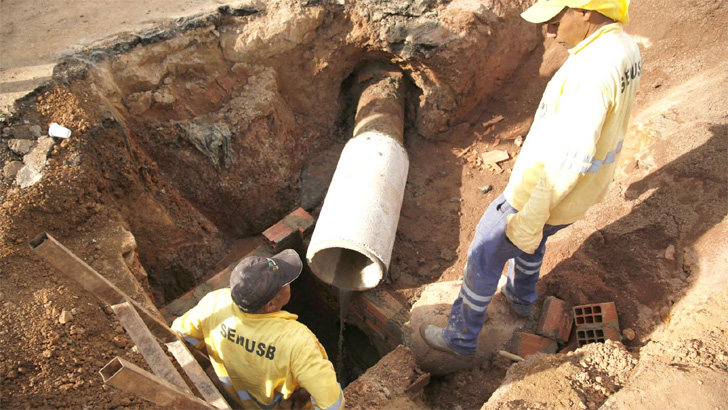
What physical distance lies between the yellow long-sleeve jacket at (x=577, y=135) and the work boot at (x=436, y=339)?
3.86 feet

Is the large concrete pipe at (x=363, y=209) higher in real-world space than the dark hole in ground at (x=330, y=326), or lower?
higher

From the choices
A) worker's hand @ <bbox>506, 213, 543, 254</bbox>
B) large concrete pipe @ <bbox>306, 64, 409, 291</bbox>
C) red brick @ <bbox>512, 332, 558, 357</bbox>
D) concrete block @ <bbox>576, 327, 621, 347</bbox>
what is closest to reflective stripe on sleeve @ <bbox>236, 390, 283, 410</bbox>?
large concrete pipe @ <bbox>306, 64, 409, 291</bbox>

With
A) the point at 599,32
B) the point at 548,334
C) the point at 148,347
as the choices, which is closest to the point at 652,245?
the point at 548,334

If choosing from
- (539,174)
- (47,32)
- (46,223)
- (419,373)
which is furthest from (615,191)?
(47,32)

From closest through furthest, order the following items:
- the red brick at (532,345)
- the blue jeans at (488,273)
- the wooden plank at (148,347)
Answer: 1. the wooden plank at (148,347)
2. the blue jeans at (488,273)
3. the red brick at (532,345)

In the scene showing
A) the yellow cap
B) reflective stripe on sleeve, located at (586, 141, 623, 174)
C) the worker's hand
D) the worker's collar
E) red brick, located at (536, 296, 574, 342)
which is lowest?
red brick, located at (536, 296, 574, 342)

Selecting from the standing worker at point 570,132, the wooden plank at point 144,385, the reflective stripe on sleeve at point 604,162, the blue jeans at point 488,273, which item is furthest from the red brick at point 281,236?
the reflective stripe on sleeve at point 604,162

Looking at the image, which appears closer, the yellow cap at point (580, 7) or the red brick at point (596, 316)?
the yellow cap at point (580, 7)

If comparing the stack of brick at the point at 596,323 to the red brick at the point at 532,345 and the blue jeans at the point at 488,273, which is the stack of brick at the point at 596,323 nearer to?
the red brick at the point at 532,345

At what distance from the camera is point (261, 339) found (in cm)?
200

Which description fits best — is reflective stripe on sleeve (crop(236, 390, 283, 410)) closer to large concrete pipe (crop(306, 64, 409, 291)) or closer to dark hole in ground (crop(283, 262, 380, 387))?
large concrete pipe (crop(306, 64, 409, 291))

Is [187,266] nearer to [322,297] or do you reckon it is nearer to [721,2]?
[322,297]

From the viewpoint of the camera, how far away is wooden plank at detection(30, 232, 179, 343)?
1.61m

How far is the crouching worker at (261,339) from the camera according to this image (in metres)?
1.94
